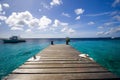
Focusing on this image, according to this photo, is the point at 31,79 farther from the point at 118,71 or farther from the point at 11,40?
the point at 11,40

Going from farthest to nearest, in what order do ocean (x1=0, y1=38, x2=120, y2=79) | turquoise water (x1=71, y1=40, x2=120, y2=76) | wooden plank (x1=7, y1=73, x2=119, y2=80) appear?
1. ocean (x1=0, y1=38, x2=120, y2=79)
2. turquoise water (x1=71, y1=40, x2=120, y2=76)
3. wooden plank (x1=7, y1=73, x2=119, y2=80)

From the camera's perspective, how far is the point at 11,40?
281 ft

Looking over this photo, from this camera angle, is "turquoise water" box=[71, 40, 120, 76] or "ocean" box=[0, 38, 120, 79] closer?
"turquoise water" box=[71, 40, 120, 76]

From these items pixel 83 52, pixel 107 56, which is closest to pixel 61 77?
pixel 107 56

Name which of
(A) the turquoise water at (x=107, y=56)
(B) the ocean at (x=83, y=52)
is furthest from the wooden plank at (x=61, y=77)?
(A) the turquoise water at (x=107, y=56)

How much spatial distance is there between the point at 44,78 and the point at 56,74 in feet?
1.80

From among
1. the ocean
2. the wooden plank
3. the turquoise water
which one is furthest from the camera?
the ocean

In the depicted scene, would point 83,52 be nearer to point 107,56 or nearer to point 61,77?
point 107,56

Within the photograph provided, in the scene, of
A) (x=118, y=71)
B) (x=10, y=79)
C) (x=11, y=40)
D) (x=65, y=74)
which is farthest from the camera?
(x=11, y=40)

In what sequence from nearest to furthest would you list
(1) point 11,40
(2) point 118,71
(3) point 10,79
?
1. (3) point 10,79
2. (2) point 118,71
3. (1) point 11,40

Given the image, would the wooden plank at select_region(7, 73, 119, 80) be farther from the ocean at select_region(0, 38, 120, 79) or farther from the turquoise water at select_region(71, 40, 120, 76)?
the turquoise water at select_region(71, 40, 120, 76)

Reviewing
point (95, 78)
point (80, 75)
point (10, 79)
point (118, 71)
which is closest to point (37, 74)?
point (10, 79)

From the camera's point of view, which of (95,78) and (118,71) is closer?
(95,78)

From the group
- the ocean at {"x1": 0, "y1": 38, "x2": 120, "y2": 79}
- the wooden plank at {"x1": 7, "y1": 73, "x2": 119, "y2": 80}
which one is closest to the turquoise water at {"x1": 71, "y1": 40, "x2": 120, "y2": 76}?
the ocean at {"x1": 0, "y1": 38, "x2": 120, "y2": 79}
